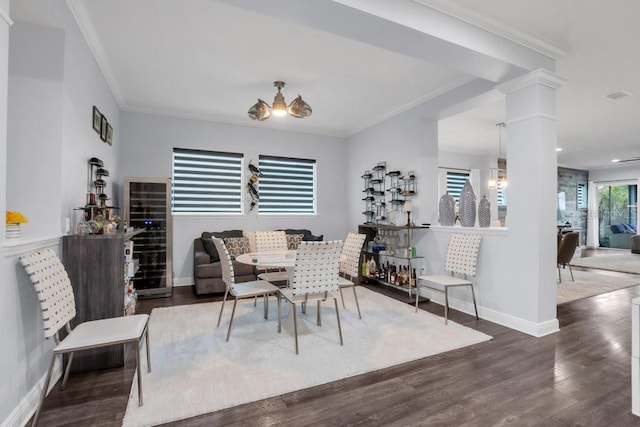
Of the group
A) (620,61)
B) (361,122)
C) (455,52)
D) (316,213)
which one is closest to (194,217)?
(316,213)

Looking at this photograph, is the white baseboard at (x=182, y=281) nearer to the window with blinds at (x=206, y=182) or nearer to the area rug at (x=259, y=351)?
the window with blinds at (x=206, y=182)

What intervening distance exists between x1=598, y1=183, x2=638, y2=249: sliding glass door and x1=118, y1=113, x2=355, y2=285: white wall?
31.2 feet

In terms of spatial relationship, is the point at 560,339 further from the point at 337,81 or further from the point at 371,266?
the point at 337,81

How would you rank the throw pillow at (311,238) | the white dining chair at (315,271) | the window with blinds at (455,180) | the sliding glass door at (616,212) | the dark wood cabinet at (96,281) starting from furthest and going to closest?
the sliding glass door at (616,212) < the window with blinds at (455,180) < the throw pillow at (311,238) < the white dining chair at (315,271) < the dark wood cabinet at (96,281)

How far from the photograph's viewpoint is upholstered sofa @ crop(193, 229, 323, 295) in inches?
177

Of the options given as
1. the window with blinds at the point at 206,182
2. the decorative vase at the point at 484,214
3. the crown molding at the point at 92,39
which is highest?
the crown molding at the point at 92,39

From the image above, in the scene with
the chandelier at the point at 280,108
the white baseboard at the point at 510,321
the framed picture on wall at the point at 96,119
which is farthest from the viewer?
the chandelier at the point at 280,108

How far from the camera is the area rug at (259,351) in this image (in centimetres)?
203

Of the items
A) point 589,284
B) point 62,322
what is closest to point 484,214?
point 589,284

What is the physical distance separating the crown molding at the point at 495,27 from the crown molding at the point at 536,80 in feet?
0.66

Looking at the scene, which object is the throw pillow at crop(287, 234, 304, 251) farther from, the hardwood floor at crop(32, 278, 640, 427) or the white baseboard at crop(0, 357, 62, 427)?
the white baseboard at crop(0, 357, 62, 427)

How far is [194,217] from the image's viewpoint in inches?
205

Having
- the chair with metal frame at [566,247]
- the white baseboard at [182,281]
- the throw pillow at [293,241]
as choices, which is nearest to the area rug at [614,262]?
the chair with metal frame at [566,247]

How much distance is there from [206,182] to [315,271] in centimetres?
337
